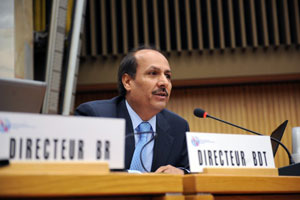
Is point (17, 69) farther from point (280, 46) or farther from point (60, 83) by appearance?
point (280, 46)

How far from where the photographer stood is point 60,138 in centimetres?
88

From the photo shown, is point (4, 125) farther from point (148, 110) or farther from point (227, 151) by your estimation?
point (148, 110)

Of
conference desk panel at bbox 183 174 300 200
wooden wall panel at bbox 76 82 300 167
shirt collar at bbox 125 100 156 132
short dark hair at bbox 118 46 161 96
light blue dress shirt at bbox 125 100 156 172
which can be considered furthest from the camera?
wooden wall panel at bbox 76 82 300 167

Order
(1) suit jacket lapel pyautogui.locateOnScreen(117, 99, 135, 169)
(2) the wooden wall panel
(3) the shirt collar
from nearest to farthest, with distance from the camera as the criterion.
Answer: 1. (1) suit jacket lapel pyautogui.locateOnScreen(117, 99, 135, 169)
2. (3) the shirt collar
3. (2) the wooden wall panel

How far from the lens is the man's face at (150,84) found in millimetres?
2000

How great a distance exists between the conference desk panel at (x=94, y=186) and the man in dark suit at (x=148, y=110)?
2.91 feet

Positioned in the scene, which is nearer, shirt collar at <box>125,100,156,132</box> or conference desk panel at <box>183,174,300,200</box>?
conference desk panel at <box>183,174,300,200</box>

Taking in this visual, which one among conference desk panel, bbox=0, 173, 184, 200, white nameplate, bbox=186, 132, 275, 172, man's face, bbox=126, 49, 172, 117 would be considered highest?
man's face, bbox=126, 49, 172, 117

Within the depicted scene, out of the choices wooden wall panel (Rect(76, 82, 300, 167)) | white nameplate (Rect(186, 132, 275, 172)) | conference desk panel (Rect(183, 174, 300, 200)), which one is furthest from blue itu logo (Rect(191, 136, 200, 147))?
wooden wall panel (Rect(76, 82, 300, 167))

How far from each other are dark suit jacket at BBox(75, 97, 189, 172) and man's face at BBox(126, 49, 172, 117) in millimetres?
82

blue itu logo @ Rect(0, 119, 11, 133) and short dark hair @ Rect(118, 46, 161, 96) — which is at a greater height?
short dark hair @ Rect(118, 46, 161, 96)

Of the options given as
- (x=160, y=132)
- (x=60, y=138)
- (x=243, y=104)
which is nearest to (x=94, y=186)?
(x=60, y=138)

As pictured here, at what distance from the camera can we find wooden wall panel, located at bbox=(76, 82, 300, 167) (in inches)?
163

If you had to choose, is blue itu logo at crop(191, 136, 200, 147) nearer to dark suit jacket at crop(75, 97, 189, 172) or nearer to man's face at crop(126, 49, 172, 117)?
dark suit jacket at crop(75, 97, 189, 172)
